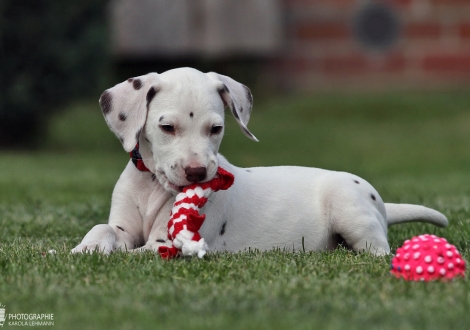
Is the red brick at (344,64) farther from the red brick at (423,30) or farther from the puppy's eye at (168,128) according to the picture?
the puppy's eye at (168,128)

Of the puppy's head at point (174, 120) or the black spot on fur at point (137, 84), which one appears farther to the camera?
the black spot on fur at point (137, 84)

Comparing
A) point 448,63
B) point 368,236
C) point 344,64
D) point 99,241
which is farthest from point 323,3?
point 99,241

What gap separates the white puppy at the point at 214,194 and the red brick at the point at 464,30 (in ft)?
53.4

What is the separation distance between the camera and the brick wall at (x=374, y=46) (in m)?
22.3

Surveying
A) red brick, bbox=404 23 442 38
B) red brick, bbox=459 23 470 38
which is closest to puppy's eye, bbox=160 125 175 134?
red brick, bbox=404 23 442 38

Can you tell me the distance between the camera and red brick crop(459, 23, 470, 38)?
22172mm

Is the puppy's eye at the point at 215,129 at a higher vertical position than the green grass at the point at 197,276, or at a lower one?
higher

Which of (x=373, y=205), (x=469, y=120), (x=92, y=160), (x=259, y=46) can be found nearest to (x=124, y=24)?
(x=259, y=46)

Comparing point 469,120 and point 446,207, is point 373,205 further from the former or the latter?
point 469,120

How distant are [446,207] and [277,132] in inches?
458

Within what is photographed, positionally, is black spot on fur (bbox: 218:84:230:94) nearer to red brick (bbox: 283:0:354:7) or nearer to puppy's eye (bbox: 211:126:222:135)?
puppy's eye (bbox: 211:126:222:135)

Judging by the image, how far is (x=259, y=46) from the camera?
2231 cm

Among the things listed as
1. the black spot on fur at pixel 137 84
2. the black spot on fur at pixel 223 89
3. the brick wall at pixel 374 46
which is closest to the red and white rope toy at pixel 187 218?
the black spot on fur at pixel 223 89

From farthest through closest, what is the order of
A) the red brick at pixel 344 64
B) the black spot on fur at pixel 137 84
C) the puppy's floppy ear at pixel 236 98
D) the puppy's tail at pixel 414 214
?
the red brick at pixel 344 64 → the puppy's tail at pixel 414 214 → the puppy's floppy ear at pixel 236 98 → the black spot on fur at pixel 137 84
